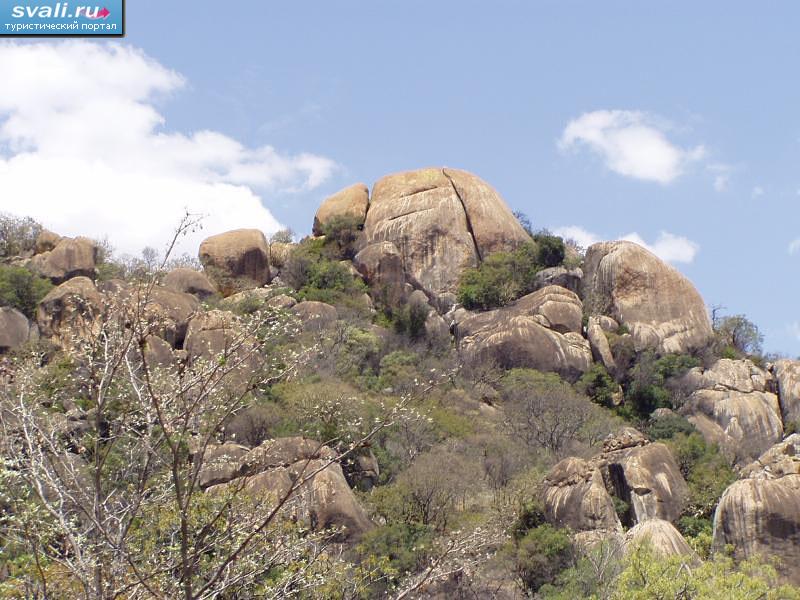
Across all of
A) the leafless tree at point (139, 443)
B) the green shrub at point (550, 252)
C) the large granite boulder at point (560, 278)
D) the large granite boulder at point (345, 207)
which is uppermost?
the large granite boulder at point (345, 207)

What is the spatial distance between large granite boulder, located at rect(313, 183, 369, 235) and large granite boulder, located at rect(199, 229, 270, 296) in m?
4.47

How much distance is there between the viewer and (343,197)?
45.8 meters

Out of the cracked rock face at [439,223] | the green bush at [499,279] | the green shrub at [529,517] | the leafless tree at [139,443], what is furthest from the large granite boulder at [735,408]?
the leafless tree at [139,443]

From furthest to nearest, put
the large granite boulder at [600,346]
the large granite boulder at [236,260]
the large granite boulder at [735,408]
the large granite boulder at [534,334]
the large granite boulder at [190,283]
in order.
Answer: the large granite boulder at [236,260] < the large granite boulder at [190,283] < the large granite boulder at [600,346] < the large granite boulder at [534,334] < the large granite boulder at [735,408]

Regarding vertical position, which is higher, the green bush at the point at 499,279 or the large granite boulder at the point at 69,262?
the large granite boulder at the point at 69,262

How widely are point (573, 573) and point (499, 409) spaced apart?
16.3 m

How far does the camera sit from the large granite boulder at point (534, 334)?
116 feet

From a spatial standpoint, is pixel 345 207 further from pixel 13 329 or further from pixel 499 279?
pixel 13 329

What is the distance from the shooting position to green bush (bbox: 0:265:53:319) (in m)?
33.6

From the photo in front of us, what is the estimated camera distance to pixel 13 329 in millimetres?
31750

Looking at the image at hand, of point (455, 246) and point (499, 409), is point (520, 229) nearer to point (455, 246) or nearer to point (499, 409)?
point (455, 246)

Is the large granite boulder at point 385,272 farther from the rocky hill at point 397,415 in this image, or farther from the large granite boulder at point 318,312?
the large granite boulder at point 318,312

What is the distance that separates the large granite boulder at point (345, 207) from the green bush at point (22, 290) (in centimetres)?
1440

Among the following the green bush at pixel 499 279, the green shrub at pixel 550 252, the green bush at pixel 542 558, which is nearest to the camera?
the green bush at pixel 542 558
